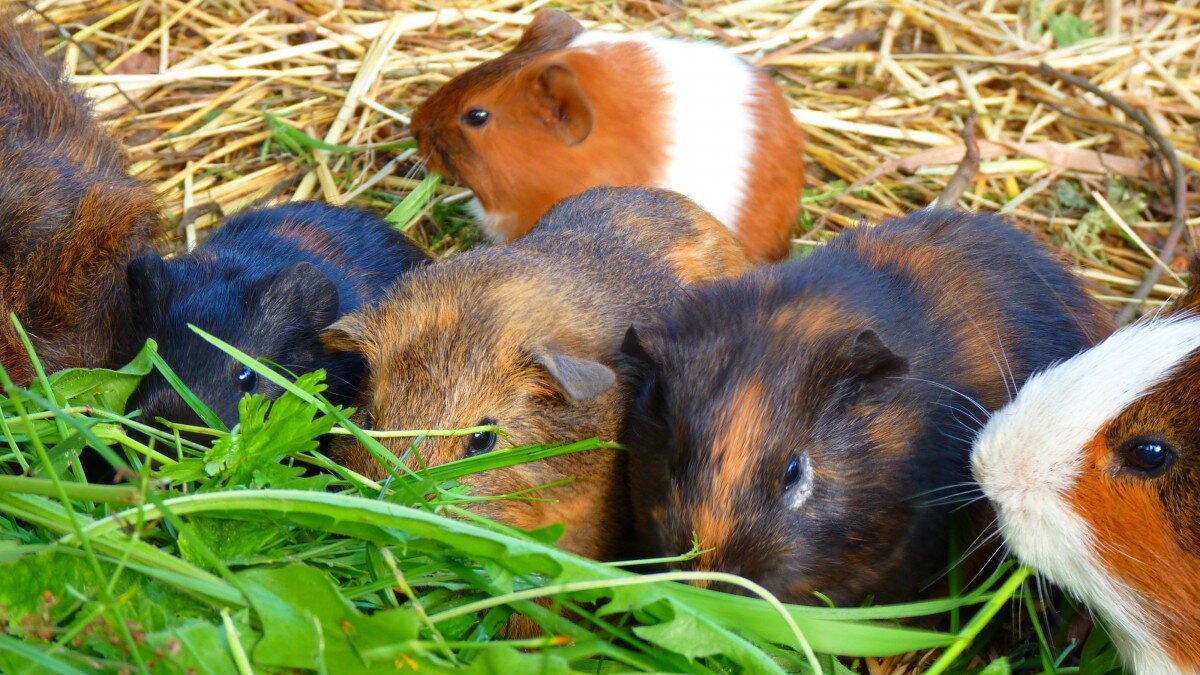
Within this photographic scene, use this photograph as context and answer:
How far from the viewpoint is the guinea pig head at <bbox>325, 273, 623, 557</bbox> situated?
92.9 inches

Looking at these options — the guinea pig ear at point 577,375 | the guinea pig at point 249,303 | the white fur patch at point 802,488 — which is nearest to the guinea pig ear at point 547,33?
the guinea pig at point 249,303

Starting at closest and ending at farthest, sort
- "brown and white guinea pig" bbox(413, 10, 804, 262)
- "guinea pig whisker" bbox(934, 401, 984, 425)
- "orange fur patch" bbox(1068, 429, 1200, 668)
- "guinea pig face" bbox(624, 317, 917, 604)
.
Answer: "orange fur patch" bbox(1068, 429, 1200, 668), "guinea pig face" bbox(624, 317, 917, 604), "guinea pig whisker" bbox(934, 401, 984, 425), "brown and white guinea pig" bbox(413, 10, 804, 262)

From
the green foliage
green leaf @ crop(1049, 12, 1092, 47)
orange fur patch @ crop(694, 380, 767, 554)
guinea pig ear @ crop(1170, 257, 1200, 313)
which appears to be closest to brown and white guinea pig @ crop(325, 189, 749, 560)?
the green foliage

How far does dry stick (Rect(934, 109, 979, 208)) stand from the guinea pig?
2.07 metres

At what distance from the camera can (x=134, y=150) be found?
161 inches

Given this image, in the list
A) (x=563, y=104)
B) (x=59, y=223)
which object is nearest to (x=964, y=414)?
(x=563, y=104)

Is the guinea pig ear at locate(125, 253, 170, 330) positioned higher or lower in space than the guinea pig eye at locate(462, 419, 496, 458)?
higher

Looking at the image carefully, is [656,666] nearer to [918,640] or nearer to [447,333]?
[918,640]

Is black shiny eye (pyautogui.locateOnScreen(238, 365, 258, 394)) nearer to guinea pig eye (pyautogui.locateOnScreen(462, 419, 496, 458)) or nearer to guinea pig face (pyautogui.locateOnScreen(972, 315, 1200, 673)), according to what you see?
guinea pig eye (pyautogui.locateOnScreen(462, 419, 496, 458))

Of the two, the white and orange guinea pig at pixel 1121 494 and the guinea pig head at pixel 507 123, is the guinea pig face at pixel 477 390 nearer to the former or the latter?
the white and orange guinea pig at pixel 1121 494

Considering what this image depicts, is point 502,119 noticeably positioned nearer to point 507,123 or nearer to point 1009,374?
point 507,123

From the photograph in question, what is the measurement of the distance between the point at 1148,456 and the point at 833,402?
63cm

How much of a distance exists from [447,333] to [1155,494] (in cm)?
153

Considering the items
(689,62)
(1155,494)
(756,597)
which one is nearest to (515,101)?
(689,62)
